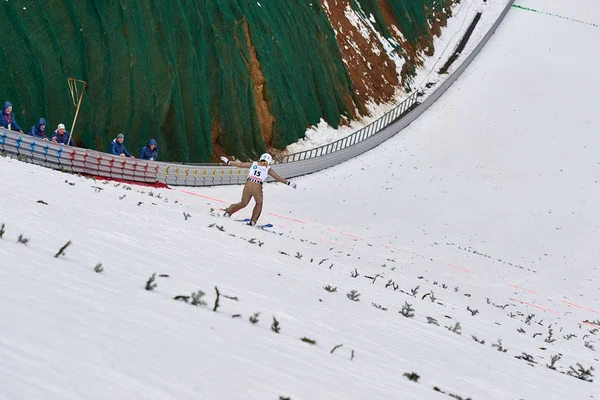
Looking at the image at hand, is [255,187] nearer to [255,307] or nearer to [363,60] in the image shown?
[255,307]

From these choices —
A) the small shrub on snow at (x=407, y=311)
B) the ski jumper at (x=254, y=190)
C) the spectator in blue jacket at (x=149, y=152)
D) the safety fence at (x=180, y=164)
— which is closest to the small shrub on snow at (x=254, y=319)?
the small shrub on snow at (x=407, y=311)

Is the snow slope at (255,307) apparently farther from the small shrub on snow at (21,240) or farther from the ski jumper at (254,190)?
the ski jumper at (254,190)

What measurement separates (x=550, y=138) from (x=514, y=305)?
1071 inches

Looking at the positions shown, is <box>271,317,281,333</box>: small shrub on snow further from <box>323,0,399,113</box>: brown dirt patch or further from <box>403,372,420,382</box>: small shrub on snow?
<box>323,0,399,113</box>: brown dirt patch

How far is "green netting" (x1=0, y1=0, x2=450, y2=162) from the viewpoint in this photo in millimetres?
24016

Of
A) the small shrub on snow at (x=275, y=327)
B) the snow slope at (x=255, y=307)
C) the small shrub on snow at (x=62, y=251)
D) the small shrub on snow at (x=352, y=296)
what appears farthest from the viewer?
the small shrub on snow at (x=352, y=296)

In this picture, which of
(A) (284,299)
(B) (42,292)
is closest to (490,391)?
(A) (284,299)

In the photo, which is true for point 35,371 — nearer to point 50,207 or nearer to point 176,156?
point 50,207

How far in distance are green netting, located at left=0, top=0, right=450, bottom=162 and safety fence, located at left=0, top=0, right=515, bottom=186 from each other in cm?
163

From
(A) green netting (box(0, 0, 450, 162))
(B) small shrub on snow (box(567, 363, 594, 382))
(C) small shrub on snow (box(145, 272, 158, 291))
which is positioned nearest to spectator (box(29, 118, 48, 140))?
(A) green netting (box(0, 0, 450, 162))

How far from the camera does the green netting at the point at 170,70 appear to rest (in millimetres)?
24016

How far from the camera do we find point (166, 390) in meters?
3.63

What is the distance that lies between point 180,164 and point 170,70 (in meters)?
4.24

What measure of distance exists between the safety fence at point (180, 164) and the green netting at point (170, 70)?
5.36 feet
